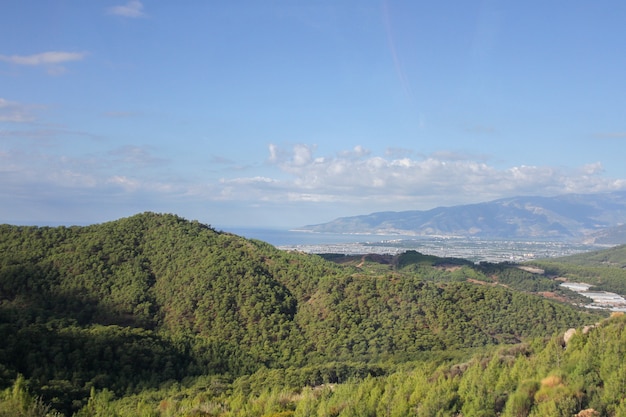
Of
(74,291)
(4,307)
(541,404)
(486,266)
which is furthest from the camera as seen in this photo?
(486,266)

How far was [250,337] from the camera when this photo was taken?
4047 centimetres

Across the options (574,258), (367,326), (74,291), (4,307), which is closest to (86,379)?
(4,307)

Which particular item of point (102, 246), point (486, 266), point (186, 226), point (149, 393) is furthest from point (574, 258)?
point (149, 393)

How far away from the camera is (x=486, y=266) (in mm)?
86062

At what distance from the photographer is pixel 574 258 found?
439ft

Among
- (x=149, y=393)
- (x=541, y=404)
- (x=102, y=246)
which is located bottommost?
(x=149, y=393)

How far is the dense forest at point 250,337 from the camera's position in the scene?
20312mm

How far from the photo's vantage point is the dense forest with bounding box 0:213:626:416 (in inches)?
800

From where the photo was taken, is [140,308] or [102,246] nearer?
[140,308]

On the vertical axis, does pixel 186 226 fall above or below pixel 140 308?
above

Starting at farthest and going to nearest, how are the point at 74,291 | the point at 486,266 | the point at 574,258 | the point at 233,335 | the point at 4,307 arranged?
the point at 574,258
the point at 486,266
the point at 74,291
the point at 233,335
the point at 4,307

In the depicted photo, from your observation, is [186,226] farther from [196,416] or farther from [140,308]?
[196,416]

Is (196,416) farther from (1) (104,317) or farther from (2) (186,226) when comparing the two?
(2) (186,226)

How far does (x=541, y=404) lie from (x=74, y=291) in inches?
1462
